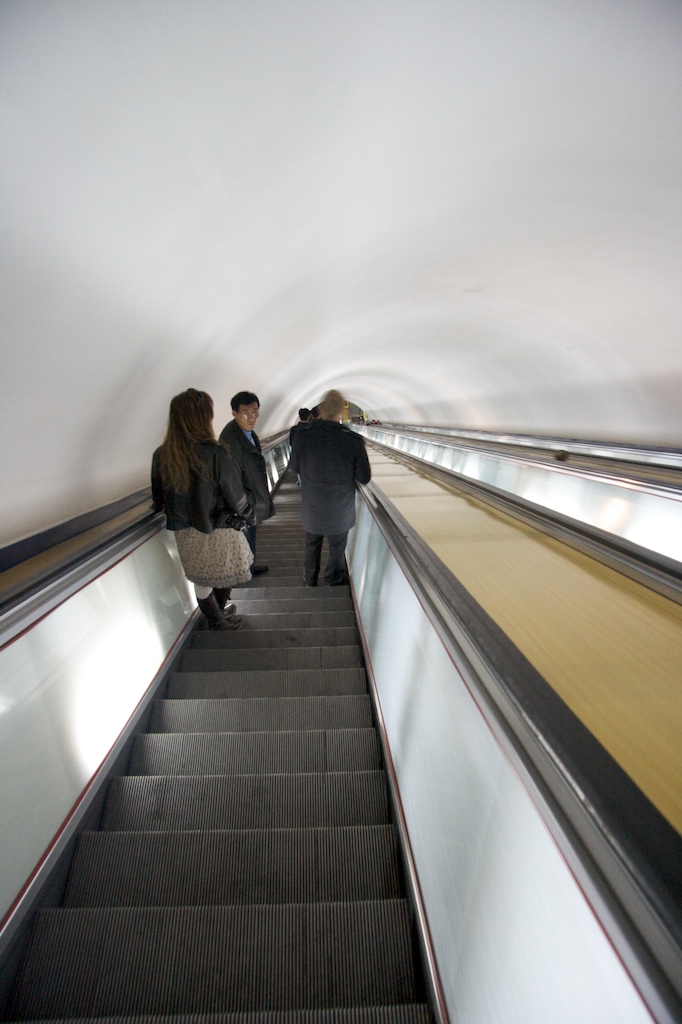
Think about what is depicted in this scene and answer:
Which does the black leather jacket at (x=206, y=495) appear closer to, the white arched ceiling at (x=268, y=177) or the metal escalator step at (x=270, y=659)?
the white arched ceiling at (x=268, y=177)

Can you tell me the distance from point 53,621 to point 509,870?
1838mm

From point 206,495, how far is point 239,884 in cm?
199

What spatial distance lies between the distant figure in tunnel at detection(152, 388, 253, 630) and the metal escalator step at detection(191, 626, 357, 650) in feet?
1.49

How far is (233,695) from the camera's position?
2979 millimetres

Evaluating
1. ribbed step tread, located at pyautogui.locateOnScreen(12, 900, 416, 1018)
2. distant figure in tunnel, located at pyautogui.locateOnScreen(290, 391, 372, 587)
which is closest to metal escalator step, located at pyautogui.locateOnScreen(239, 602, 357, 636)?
distant figure in tunnel, located at pyautogui.locateOnScreen(290, 391, 372, 587)

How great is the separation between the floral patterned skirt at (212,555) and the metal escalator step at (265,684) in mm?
651

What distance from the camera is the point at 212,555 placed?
10.6 feet

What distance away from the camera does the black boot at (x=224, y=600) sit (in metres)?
3.68

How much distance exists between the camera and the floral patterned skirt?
3.20 meters

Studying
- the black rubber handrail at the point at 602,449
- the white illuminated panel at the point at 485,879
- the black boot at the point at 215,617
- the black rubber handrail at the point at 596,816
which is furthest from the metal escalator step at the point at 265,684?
the black rubber handrail at the point at 602,449

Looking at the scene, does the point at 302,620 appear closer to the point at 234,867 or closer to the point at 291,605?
the point at 291,605

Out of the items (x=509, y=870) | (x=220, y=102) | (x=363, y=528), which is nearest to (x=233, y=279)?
(x=220, y=102)

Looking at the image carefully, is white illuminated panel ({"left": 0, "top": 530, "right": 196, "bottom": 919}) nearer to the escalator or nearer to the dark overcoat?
the escalator

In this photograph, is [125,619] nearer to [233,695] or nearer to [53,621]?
[53,621]
